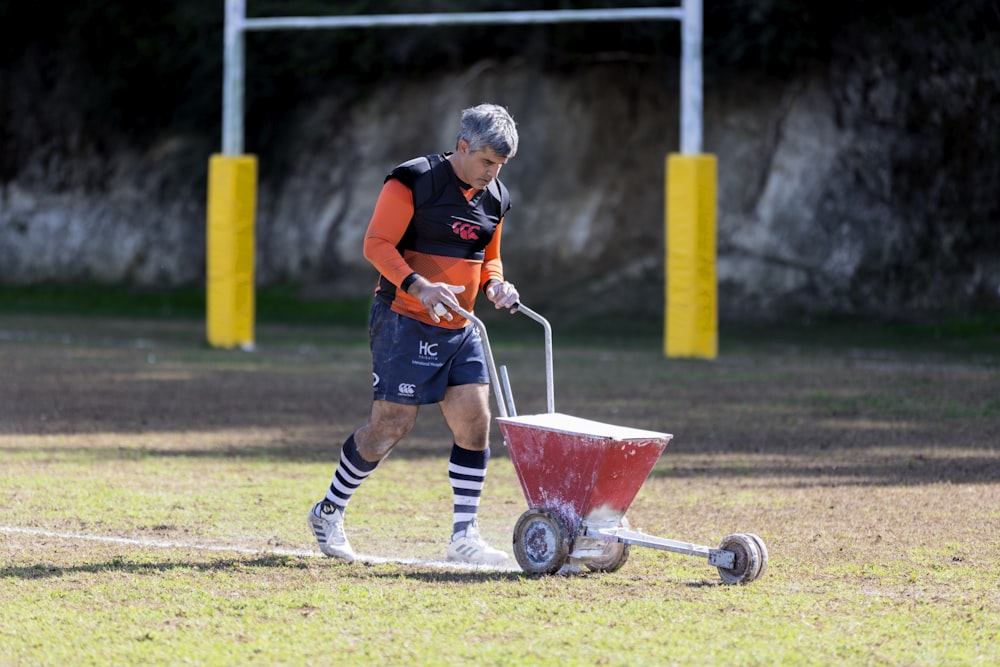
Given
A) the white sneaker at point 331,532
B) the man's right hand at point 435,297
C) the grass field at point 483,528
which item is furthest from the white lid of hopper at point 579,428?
the white sneaker at point 331,532

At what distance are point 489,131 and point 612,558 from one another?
1775 mm

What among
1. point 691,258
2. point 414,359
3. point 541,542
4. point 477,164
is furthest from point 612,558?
point 691,258

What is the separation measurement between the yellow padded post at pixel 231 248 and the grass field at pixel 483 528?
4583 mm

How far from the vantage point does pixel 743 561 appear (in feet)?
19.4

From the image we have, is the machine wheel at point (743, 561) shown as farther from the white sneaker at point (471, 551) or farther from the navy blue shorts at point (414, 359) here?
the navy blue shorts at point (414, 359)

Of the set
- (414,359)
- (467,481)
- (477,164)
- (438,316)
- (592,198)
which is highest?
(592,198)

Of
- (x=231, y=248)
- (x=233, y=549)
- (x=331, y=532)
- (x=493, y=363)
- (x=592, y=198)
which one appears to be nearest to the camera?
(x=493, y=363)

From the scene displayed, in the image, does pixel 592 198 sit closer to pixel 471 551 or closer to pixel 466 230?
pixel 466 230

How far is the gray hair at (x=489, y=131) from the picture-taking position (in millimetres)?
6148

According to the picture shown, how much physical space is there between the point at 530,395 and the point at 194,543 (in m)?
7.58

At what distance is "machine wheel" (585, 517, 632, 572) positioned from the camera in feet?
20.3

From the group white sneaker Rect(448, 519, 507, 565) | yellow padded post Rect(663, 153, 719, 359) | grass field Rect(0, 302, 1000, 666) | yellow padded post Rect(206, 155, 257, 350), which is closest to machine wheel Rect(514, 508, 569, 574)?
grass field Rect(0, 302, 1000, 666)

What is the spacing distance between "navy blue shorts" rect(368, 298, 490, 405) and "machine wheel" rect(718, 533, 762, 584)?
51.2 inches

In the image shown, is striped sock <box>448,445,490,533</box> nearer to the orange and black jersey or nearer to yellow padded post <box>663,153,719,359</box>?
the orange and black jersey
